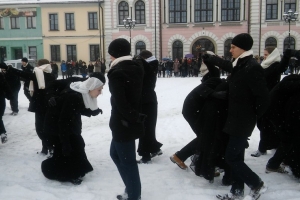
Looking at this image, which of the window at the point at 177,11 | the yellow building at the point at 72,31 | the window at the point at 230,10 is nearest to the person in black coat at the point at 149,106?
the window at the point at 177,11

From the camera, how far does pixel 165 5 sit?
3012 centimetres

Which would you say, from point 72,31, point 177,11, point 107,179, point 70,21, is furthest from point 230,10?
point 107,179

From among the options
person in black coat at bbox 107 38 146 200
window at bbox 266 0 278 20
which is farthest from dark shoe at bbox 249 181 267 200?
window at bbox 266 0 278 20

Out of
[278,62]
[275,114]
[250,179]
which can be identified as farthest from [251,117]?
[278,62]

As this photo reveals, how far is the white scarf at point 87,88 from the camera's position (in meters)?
3.91

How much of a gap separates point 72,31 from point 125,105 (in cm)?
3049

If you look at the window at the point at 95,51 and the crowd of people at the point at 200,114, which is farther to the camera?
the window at the point at 95,51

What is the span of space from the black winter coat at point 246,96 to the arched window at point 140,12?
28400mm

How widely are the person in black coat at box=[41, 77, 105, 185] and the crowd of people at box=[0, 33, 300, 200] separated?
1 cm

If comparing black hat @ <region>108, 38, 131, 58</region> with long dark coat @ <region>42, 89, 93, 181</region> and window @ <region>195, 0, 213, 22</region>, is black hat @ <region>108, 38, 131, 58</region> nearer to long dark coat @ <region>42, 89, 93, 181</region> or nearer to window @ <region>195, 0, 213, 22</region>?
long dark coat @ <region>42, 89, 93, 181</region>

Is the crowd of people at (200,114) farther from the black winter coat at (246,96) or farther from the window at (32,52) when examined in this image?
the window at (32,52)

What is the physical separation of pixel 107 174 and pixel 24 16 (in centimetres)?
3095

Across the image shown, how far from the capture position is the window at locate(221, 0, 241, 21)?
29.6m

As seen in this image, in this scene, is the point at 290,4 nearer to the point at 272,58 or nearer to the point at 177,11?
the point at 177,11
